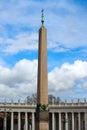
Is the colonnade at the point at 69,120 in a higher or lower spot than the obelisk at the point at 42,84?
lower

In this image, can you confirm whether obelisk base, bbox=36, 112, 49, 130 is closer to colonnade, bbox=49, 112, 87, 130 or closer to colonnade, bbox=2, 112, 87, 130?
colonnade, bbox=49, 112, 87, 130

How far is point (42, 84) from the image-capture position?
41938mm

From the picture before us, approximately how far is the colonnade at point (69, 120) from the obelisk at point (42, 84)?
81.3 meters

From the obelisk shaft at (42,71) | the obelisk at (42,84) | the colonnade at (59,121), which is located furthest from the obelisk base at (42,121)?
the colonnade at (59,121)

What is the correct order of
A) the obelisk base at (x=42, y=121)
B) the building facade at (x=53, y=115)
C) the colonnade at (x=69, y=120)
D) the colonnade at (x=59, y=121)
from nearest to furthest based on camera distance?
1. the obelisk base at (x=42, y=121)
2. the colonnade at (x=69, y=120)
3. the building facade at (x=53, y=115)
4. the colonnade at (x=59, y=121)

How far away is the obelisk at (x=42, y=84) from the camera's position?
1647 inches

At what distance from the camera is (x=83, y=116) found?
12719cm

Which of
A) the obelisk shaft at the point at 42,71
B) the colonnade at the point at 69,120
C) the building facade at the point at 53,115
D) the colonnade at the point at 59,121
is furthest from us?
the colonnade at the point at 59,121

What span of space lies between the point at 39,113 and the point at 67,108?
83525 mm

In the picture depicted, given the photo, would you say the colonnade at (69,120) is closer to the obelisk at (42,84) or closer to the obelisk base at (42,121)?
the obelisk base at (42,121)

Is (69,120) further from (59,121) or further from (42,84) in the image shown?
(42,84)

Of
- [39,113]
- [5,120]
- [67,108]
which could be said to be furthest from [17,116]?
[39,113]

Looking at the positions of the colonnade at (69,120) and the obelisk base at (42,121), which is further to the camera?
the colonnade at (69,120)

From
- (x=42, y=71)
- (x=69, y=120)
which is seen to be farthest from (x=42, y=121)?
(x=69, y=120)
